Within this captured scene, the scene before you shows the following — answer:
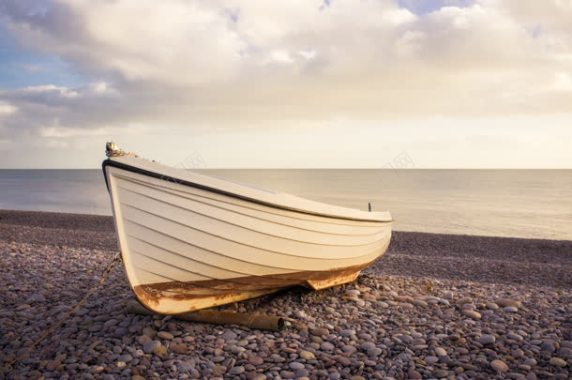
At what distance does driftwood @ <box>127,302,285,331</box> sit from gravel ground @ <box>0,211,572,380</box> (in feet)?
0.26

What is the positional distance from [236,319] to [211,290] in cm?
44

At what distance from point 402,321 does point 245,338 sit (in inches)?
76.0

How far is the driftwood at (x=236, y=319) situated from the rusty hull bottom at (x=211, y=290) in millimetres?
131

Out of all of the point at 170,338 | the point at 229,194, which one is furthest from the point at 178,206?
the point at 170,338

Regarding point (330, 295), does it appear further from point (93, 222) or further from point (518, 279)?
point (93, 222)

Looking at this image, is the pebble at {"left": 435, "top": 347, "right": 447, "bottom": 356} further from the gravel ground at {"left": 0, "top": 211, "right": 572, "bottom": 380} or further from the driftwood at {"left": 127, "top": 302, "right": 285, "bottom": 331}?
the driftwood at {"left": 127, "top": 302, "right": 285, "bottom": 331}

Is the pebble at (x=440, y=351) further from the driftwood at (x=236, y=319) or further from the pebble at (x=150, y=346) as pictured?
the pebble at (x=150, y=346)

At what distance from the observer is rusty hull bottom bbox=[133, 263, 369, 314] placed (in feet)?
16.0

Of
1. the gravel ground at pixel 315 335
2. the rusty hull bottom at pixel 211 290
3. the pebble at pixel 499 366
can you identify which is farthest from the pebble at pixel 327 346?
the pebble at pixel 499 366

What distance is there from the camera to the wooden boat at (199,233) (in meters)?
4.60

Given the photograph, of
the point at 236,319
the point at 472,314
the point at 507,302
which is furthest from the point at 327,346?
the point at 507,302

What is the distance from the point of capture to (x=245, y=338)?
4996 millimetres

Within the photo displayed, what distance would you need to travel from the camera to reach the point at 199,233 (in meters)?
4.76

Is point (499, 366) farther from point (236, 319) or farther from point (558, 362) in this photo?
point (236, 319)
